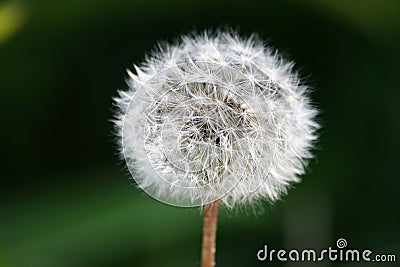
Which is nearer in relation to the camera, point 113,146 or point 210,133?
point 210,133

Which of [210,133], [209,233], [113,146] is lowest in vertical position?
[209,233]

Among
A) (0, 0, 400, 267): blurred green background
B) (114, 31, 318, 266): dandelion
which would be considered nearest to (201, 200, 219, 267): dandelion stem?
(114, 31, 318, 266): dandelion

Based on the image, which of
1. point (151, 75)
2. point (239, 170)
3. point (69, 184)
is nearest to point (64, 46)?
point (69, 184)

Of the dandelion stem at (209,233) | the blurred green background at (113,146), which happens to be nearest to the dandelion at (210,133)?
the dandelion stem at (209,233)

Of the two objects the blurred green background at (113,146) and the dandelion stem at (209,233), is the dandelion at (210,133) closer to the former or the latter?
the dandelion stem at (209,233)

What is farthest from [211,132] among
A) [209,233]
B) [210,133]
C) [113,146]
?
[113,146]

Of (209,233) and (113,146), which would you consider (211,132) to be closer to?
(209,233)

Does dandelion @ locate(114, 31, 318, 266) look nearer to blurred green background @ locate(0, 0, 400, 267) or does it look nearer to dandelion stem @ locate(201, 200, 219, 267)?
dandelion stem @ locate(201, 200, 219, 267)
